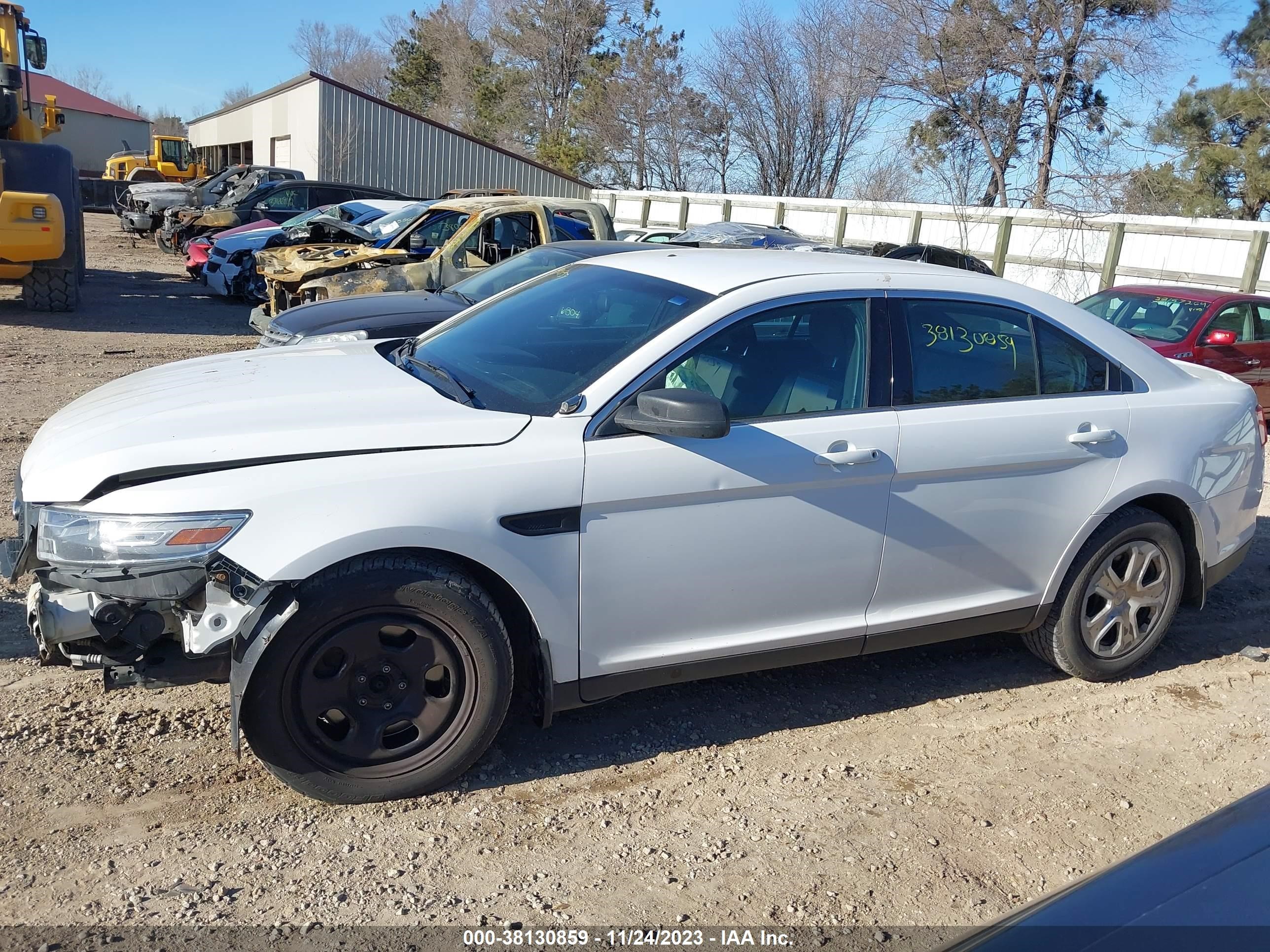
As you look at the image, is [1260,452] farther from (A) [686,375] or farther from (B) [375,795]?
(B) [375,795]

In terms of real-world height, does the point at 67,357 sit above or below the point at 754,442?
below

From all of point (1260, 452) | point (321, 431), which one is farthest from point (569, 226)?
point (321, 431)

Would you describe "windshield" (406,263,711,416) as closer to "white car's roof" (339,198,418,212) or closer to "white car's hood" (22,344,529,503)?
"white car's hood" (22,344,529,503)

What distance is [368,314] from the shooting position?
8.52m

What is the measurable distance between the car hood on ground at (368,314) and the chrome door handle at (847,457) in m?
4.91

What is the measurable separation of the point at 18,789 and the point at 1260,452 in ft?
16.8

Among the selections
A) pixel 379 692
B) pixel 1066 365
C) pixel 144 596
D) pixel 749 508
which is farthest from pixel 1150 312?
pixel 144 596

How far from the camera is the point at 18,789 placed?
3.40 m

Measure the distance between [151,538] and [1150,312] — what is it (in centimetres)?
1154

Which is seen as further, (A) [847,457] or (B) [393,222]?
(B) [393,222]

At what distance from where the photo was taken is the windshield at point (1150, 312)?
11766mm

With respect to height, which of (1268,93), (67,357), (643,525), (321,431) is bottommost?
(67,357)

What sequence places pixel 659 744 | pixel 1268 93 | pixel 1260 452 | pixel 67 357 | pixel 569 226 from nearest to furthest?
1. pixel 659 744
2. pixel 1260 452
3. pixel 67 357
4. pixel 569 226
5. pixel 1268 93

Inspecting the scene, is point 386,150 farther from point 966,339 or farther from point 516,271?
point 966,339
